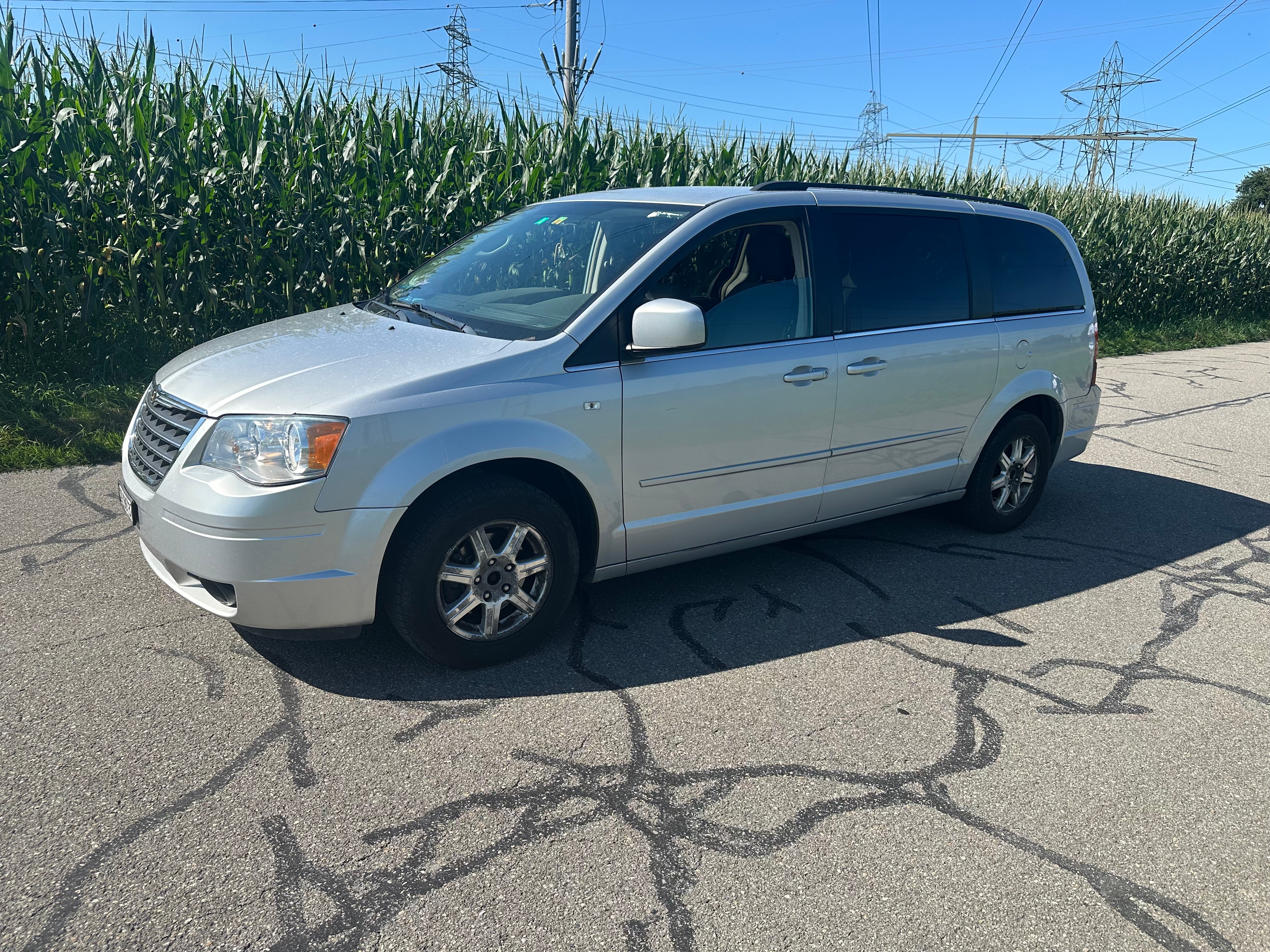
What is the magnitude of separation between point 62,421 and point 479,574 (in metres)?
4.65

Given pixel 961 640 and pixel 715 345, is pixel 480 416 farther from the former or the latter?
pixel 961 640

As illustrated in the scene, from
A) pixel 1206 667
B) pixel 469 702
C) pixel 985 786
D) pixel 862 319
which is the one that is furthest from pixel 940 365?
pixel 469 702

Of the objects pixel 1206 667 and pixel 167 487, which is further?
pixel 1206 667

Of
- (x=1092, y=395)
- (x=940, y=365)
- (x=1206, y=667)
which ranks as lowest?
(x=1206, y=667)

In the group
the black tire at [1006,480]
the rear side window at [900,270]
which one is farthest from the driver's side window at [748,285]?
the black tire at [1006,480]

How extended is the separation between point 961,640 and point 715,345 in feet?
5.36

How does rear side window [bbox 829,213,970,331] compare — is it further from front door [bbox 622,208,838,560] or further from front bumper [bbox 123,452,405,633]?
front bumper [bbox 123,452,405,633]

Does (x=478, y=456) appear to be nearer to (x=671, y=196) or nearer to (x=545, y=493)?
(x=545, y=493)

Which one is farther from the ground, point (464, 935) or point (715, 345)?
point (715, 345)

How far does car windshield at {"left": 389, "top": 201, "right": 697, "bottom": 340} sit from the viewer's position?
3910 mm

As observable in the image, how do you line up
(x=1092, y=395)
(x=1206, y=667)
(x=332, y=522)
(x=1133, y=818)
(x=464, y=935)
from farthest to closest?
(x=1092, y=395) < (x=1206, y=667) < (x=332, y=522) < (x=1133, y=818) < (x=464, y=935)

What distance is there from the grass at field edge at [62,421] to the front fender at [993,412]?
5.29 m

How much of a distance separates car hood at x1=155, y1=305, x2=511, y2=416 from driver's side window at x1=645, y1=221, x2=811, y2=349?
0.88 meters

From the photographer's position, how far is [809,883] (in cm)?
253
